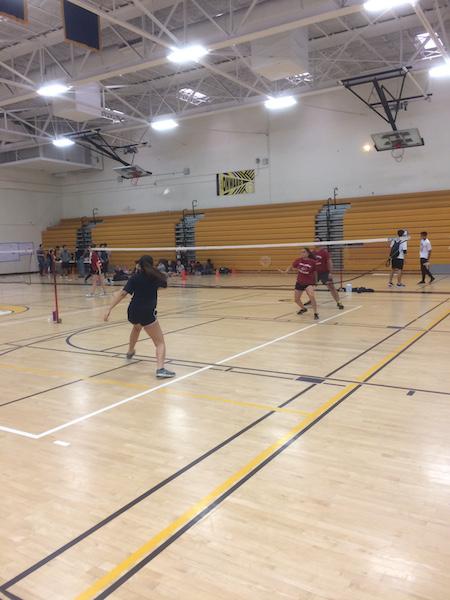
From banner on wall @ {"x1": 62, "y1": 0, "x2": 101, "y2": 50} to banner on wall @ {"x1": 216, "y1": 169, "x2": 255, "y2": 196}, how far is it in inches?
624

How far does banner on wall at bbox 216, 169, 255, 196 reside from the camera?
2725 centimetres

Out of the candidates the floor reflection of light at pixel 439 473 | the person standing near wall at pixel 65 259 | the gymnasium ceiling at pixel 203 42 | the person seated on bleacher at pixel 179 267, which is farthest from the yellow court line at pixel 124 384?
the person standing near wall at pixel 65 259

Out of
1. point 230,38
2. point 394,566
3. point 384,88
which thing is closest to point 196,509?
point 394,566

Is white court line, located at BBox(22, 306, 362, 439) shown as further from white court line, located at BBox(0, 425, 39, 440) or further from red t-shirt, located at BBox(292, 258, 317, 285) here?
red t-shirt, located at BBox(292, 258, 317, 285)

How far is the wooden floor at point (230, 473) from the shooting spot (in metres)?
2.68

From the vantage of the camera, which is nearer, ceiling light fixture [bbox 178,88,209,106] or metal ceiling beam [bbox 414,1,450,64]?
metal ceiling beam [bbox 414,1,450,64]

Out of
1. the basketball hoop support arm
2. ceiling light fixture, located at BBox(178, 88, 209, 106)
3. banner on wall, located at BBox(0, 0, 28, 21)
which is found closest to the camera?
banner on wall, located at BBox(0, 0, 28, 21)

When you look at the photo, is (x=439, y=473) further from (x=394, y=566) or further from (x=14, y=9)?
(x=14, y=9)

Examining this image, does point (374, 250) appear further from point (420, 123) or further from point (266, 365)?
point (266, 365)

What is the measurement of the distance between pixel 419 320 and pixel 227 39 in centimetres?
877

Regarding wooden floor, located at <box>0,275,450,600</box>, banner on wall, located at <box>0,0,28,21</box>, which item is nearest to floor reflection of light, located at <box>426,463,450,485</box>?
wooden floor, located at <box>0,275,450,600</box>

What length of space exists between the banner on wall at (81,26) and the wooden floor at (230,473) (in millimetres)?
7553

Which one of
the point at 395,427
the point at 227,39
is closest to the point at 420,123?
the point at 227,39

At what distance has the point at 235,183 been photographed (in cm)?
2783
